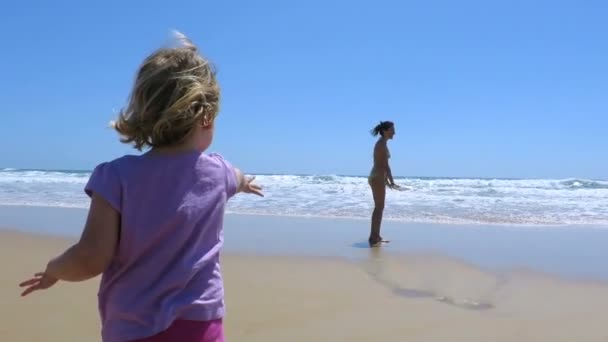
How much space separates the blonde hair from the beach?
1.80 metres

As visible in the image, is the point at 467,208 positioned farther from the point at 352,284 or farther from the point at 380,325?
the point at 380,325

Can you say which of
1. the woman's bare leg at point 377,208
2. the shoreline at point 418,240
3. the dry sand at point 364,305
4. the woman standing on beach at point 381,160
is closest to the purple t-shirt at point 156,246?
the dry sand at point 364,305

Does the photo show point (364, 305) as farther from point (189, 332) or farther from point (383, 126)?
point (383, 126)

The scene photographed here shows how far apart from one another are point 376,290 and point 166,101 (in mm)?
2909

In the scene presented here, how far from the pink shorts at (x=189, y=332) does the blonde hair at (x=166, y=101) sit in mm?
486

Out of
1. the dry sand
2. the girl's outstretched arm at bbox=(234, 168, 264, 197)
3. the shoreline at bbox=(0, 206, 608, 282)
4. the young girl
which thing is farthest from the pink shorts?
the shoreline at bbox=(0, 206, 608, 282)

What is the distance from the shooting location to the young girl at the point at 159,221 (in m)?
1.40

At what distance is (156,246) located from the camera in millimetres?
1445

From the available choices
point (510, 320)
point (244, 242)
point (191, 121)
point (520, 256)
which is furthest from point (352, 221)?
point (191, 121)

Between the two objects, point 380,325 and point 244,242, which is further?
point 244,242

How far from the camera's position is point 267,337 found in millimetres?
2984

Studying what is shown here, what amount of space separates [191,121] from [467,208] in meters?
10.6

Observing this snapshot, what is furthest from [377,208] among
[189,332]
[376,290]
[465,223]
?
[189,332]

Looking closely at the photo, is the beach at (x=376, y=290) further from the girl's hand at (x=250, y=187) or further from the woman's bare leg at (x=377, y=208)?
the girl's hand at (x=250, y=187)
